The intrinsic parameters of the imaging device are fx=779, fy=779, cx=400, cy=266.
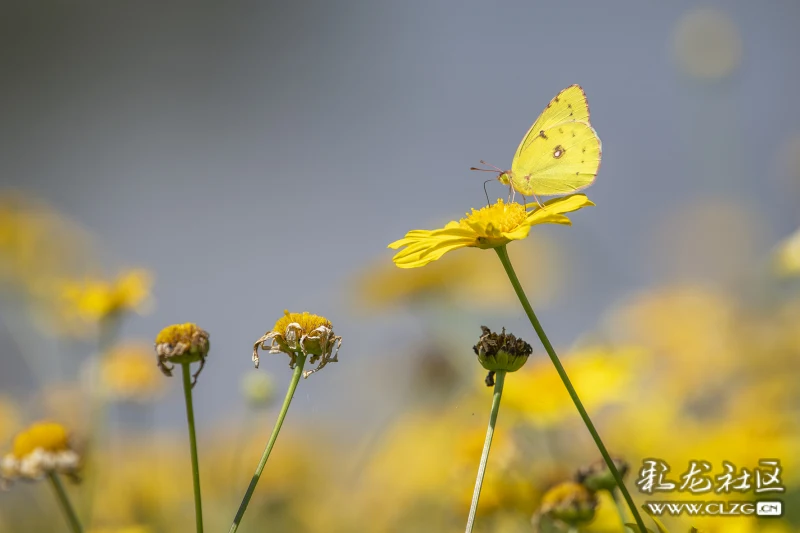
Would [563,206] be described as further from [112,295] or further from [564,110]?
[112,295]

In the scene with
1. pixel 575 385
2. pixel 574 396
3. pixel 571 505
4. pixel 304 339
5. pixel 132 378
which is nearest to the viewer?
pixel 574 396

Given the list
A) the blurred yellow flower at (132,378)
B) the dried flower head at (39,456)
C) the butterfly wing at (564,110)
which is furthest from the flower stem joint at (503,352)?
the blurred yellow flower at (132,378)

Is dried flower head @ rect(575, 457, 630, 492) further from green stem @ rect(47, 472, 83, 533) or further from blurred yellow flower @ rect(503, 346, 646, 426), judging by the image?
green stem @ rect(47, 472, 83, 533)

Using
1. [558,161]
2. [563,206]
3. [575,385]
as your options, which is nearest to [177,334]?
[563,206]

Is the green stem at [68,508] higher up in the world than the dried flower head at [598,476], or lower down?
lower down

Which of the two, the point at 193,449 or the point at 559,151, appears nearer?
the point at 193,449

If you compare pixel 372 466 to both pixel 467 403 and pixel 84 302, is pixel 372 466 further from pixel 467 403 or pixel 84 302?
pixel 84 302

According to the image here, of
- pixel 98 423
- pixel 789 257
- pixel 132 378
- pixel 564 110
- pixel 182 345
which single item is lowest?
pixel 182 345

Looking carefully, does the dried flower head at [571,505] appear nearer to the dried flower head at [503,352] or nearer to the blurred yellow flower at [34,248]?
the dried flower head at [503,352]
